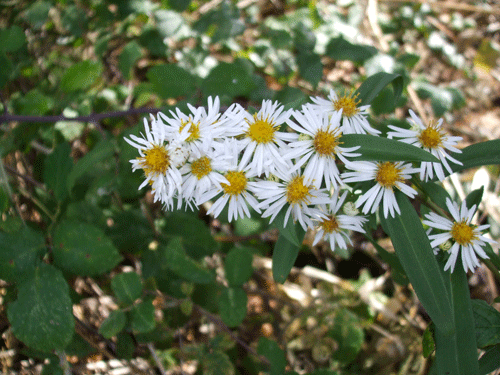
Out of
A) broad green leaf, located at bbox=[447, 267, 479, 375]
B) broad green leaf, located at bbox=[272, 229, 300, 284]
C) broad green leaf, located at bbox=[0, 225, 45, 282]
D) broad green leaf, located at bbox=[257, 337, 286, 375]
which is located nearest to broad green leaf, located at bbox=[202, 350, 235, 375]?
broad green leaf, located at bbox=[257, 337, 286, 375]

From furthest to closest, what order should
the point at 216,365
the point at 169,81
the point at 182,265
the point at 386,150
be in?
the point at 169,81
the point at 216,365
the point at 182,265
the point at 386,150

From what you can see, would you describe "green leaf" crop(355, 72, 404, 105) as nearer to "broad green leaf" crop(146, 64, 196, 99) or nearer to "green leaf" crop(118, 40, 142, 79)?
"broad green leaf" crop(146, 64, 196, 99)

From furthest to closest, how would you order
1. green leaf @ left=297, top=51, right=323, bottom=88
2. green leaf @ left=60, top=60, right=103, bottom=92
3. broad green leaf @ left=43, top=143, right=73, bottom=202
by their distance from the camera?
green leaf @ left=297, top=51, right=323, bottom=88 < green leaf @ left=60, top=60, right=103, bottom=92 < broad green leaf @ left=43, top=143, right=73, bottom=202

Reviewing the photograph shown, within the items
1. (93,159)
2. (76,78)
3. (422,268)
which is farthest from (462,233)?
(76,78)

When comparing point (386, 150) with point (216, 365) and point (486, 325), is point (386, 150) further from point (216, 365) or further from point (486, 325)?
point (216, 365)

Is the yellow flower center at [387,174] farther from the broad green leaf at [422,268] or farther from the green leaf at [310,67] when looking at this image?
the green leaf at [310,67]

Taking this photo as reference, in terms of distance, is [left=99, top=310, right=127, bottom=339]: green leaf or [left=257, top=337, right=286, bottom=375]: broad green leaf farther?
[left=257, top=337, right=286, bottom=375]: broad green leaf

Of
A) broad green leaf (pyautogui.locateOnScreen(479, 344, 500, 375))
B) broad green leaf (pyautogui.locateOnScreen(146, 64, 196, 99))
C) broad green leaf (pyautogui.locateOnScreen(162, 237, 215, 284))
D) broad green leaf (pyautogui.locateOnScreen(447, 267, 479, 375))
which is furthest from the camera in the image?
broad green leaf (pyautogui.locateOnScreen(146, 64, 196, 99))
